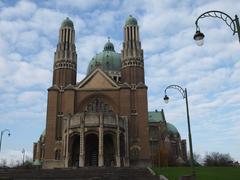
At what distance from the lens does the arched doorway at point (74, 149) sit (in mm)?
51203

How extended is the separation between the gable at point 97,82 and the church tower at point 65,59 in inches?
108

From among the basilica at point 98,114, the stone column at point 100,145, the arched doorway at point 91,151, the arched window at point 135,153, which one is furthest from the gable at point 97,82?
the stone column at point 100,145

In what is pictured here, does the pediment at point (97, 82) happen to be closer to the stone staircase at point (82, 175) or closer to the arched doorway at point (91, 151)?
the arched doorway at point (91, 151)

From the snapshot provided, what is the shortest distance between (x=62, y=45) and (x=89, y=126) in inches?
859

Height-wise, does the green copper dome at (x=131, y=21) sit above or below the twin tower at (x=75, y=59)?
above

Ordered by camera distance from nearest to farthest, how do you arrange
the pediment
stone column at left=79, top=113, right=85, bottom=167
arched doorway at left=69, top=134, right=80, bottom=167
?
1. stone column at left=79, top=113, right=85, bottom=167
2. arched doorway at left=69, top=134, right=80, bottom=167
3. the pediment

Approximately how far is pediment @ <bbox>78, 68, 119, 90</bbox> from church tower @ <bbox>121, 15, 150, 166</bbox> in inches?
106

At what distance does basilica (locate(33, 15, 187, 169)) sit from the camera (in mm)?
50438

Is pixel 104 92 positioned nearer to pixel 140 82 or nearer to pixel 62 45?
pixel 140 82

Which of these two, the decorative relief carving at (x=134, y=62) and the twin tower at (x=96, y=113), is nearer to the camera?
the twin tower at (x=96, y=113)

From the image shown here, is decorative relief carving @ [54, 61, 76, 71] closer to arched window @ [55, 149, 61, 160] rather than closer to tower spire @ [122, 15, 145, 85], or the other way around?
tower spire @ [122, 15, 145, 85]

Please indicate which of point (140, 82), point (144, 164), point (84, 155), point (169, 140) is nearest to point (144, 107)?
point (140, 82)

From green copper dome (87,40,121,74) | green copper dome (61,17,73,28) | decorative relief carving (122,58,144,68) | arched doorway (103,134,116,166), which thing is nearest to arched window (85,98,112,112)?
arched doorway (103,134,116,166)

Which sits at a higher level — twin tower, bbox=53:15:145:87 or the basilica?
twin tower, bbox=53:15:145:87
